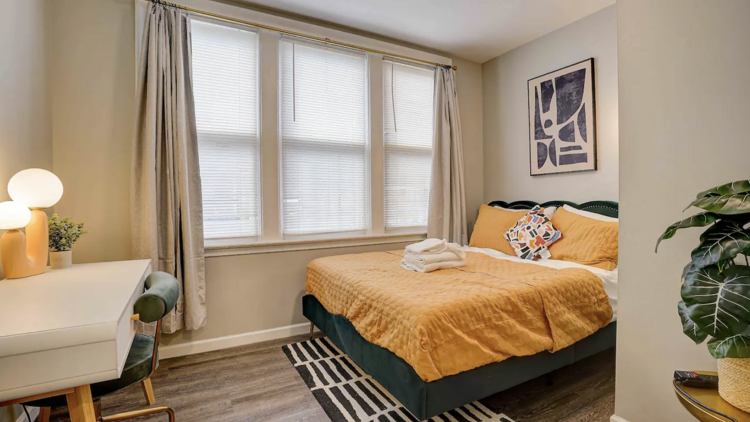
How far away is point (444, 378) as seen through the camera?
1562 millimetres

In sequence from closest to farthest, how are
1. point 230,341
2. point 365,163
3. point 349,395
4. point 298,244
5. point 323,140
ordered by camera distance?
point 349,395, point 230,341, point 298,244, point 323,140, point 365,163

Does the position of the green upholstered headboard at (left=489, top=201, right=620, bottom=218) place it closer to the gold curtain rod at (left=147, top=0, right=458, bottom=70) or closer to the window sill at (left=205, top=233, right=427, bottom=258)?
the window sill at (left=205, top=233, right=427, bottom=258)

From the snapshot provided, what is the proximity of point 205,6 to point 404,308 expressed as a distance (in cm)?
271

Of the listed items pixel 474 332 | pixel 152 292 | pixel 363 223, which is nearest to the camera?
pixel 152 292

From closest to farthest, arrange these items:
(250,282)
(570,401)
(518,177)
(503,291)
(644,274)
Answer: (644,274) < (503,291) < (570,401) < (250,282) < (518,177)

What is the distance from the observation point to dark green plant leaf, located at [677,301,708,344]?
92cm

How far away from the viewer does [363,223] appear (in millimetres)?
3477

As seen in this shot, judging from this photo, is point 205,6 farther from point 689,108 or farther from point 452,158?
point 689,108

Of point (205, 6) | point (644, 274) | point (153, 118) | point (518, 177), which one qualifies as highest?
point (205, 6)

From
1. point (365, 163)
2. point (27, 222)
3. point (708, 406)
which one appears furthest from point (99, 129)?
point (708, 406)

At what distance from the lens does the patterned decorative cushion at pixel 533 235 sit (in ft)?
9.64

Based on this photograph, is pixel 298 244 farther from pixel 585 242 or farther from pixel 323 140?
pixel 585 242

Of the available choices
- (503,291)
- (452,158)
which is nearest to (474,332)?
(503,291)

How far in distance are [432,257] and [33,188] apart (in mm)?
2205
